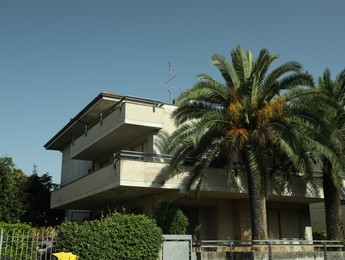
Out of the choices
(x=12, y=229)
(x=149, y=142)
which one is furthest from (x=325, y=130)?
(x=12, y=229)

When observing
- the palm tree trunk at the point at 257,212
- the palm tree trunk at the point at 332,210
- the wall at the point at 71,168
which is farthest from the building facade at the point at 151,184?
the wall at the point at 71,168

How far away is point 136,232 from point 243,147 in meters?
6.58

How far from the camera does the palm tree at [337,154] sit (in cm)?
2045

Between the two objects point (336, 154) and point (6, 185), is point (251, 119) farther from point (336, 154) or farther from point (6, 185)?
point (6, 185)

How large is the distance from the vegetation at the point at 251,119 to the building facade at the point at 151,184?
1708 millimetres

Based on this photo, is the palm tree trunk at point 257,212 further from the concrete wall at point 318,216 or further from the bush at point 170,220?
the concrete wall at point 318,216

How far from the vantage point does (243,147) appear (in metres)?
19.1

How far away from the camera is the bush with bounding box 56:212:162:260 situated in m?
14.2

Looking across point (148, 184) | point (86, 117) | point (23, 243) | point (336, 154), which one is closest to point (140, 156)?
point (148, 184)

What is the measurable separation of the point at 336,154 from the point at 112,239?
11080mm

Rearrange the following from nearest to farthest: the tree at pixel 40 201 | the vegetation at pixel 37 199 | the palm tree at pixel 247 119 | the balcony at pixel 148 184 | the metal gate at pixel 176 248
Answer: the metal gate at pixel 176 248 < the palm tree at pixel 247 119 < the balcony at pixel 148 184 < the vegetation at pixel 37 199 < the tree at pixel 40 201

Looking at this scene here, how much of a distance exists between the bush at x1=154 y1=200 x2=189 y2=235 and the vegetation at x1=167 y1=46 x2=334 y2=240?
137 cm

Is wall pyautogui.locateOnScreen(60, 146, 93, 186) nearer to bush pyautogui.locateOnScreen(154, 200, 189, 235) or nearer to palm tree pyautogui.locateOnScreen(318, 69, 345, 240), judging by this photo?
bush pyautogui.locateOnScreen(154, 200, 189, 235)

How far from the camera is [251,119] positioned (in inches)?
742
